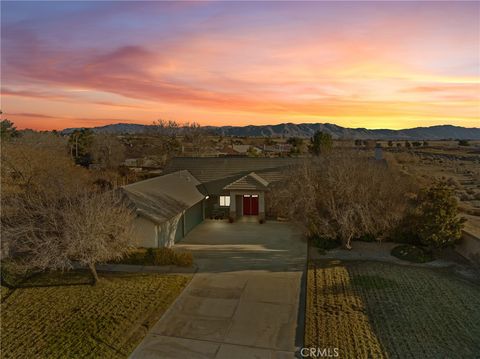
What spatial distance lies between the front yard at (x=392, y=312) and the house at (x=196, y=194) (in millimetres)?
10123

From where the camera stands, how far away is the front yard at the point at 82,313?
38.2ft

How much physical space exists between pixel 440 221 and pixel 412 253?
97.1 inches

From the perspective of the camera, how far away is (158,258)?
61.5 feet

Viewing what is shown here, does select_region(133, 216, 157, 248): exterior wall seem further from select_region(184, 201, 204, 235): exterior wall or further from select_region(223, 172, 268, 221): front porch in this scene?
select_region(223, 172, 268, 221): front porch

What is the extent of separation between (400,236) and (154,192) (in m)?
17.3

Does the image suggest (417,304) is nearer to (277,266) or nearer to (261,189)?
(277,266)

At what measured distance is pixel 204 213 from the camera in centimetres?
2970

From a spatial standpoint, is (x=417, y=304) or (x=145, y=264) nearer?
(x=417, y=304)

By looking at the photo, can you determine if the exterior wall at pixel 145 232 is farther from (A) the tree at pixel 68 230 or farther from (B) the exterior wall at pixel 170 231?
(A) the tree at pixel 68 230

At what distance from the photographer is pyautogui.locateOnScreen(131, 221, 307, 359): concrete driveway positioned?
11.6 m

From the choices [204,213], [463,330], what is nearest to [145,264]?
[204,213]

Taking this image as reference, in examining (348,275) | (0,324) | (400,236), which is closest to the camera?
(0,324)

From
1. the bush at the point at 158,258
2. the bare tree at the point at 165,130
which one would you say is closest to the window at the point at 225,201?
the bush at the point at 158,258

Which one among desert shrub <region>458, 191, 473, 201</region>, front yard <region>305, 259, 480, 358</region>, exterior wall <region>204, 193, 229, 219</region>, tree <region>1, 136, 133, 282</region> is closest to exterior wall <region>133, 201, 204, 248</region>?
tree <region>1, 136, 133, 282</region>
